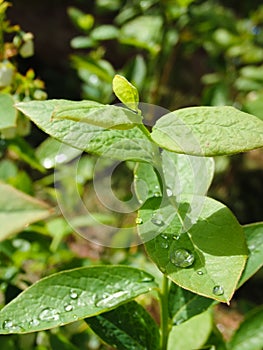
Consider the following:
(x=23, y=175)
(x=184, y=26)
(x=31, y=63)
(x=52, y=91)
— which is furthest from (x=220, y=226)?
(x=31, y=63)

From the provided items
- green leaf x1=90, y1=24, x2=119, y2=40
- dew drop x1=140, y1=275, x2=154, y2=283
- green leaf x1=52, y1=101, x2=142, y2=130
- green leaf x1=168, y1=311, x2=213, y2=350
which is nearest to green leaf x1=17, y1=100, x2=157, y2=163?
green leaf x1=52, y1=101, x2=142, y2=130

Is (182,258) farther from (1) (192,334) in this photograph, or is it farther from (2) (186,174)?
(1) (192,334)

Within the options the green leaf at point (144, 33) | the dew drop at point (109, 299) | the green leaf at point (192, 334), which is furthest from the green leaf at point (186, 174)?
the green leaf at point (144, 33)

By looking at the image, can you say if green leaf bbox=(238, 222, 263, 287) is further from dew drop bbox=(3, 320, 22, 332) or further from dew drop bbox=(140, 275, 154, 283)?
dew drop bbox=(3, 320, 22, 332)

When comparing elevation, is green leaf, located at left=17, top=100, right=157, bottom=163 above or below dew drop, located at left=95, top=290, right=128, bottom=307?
above

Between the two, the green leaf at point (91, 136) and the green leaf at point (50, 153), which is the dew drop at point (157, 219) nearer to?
the green leaf at point (91, 136)

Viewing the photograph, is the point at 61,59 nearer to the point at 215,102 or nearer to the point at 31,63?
the point at 31,63
